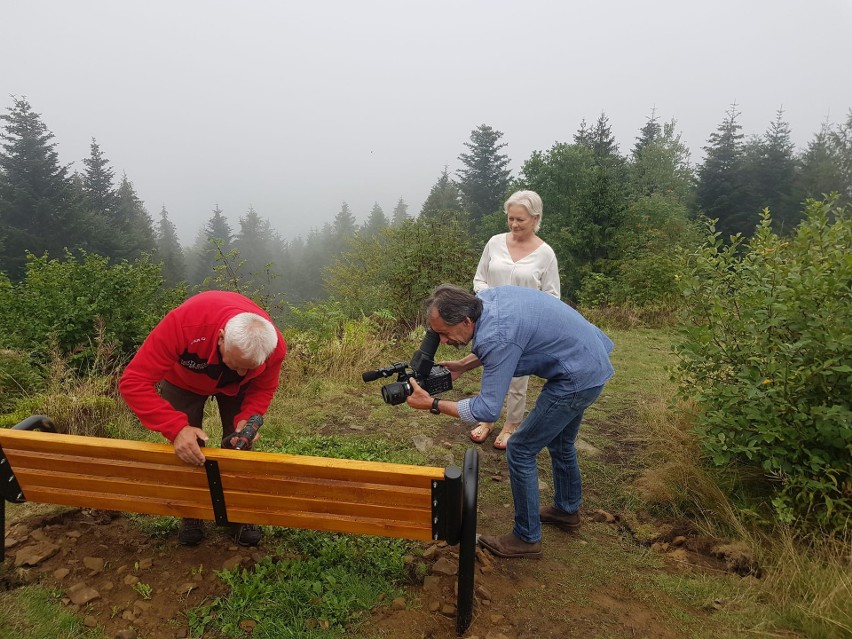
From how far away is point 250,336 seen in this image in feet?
7.50

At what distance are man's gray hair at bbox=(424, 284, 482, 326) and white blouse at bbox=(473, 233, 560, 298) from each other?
1294 mm

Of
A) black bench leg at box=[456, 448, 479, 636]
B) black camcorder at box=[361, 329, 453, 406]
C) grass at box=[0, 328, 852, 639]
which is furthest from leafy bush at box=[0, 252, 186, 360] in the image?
black bench leg at box=[456, 448, 479, 636]

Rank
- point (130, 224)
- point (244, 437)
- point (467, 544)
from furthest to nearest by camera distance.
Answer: point (130, 224), point (244, 437), point (467, 544)

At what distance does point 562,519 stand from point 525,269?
5.83 feet

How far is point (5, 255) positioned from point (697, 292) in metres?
A: 42.7

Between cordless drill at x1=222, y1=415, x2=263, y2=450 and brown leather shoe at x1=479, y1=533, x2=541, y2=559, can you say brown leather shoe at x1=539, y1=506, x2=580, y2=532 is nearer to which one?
brown leather shoe at x1=479, y1=533, x2=541, y2=559

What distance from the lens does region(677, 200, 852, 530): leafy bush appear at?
267 centimetres

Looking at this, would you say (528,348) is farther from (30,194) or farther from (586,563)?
(30,194)

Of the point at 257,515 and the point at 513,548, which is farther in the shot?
the point at 513,548

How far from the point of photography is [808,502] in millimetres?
2740

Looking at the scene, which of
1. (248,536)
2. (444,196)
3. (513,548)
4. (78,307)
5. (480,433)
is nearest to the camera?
(248,536)

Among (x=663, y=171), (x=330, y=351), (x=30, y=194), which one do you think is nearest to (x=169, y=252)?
(x=30, y=194)

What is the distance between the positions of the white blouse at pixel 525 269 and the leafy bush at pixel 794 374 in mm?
1022

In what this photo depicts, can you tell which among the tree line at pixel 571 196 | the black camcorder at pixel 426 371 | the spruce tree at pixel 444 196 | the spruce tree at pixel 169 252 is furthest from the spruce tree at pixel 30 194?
the black camcorder at pixel 426 371
